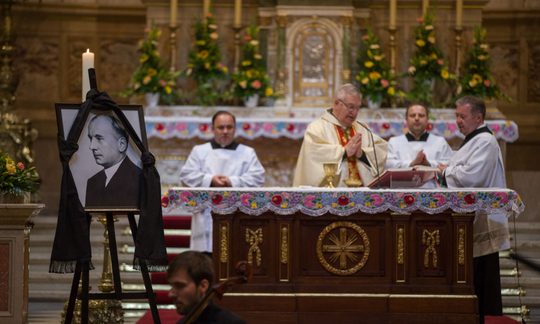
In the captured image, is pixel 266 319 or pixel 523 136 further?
pixel 523 136

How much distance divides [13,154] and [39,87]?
223 cm

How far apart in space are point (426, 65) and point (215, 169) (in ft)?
11.0

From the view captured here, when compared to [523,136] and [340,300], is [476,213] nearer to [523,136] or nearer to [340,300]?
[340,300]

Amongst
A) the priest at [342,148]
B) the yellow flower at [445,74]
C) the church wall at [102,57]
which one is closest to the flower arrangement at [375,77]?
the yellow flower at [445,74]

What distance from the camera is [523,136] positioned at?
598 inches

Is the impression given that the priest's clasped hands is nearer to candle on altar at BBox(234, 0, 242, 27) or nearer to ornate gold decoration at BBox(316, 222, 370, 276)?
ornate gold decoration at BBox(316, 222, 370, 276)

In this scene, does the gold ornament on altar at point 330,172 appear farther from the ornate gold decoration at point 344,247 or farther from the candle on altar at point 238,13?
the candle on altar at point 238,13

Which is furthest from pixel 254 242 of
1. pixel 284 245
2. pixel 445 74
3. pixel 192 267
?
pixel 445 74

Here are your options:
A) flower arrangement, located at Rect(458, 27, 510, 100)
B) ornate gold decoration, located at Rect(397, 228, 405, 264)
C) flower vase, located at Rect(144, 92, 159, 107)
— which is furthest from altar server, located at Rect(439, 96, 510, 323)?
flower vase, located at Rect(144, 92, 159, 107)

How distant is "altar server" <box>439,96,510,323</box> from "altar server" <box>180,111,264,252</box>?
6.39 ft

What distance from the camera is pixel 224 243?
8.98 meters

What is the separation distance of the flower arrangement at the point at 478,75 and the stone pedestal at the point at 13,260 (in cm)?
580

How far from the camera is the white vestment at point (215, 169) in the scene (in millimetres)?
10602

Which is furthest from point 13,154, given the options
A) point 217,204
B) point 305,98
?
point 217,204
